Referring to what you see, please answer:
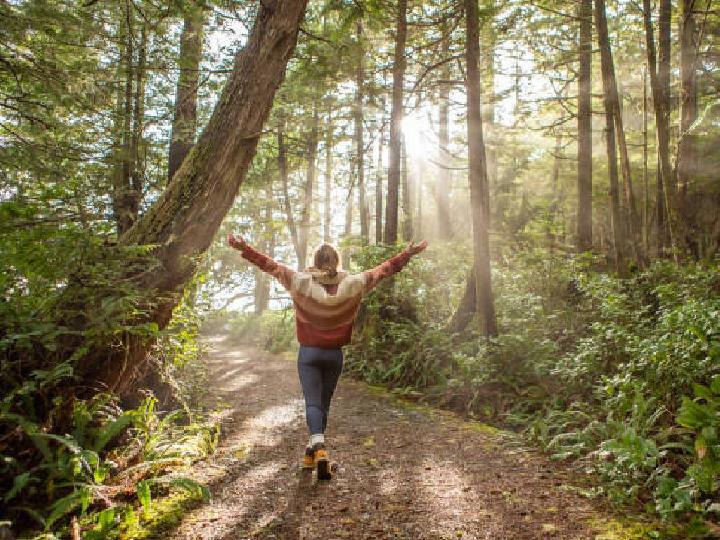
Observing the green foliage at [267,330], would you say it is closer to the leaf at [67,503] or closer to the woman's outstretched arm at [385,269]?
the woman's outstretched arm at [385,269]

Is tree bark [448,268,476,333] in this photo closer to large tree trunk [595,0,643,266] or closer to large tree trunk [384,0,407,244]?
large tree trunk [384,0,407,244]

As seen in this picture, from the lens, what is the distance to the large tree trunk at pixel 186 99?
825 cm

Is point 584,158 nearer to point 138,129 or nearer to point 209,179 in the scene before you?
point 138,129

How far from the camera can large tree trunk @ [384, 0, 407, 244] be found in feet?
37.7

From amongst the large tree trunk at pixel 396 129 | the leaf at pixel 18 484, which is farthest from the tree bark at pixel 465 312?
the leaf at pixel 18 484

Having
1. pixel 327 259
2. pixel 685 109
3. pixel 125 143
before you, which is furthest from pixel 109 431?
pixel 685 109

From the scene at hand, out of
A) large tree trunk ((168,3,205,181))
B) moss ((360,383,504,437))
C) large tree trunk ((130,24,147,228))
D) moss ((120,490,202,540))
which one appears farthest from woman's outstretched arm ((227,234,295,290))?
large tree trunk ((168,3,205,181))

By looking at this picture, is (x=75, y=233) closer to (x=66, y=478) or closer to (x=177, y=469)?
(x=66, y=478)

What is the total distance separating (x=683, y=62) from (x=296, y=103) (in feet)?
31.2

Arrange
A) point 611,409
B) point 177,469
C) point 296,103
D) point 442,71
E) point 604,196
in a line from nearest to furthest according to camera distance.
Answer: point 177,469 → point 611,409 → point 296,103 → point 442,71 → point 604,196

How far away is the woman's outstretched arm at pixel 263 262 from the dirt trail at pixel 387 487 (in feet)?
6.42

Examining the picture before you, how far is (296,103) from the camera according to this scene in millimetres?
13734

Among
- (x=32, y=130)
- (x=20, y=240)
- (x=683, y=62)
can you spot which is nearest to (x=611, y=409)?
(x=20, y=240)

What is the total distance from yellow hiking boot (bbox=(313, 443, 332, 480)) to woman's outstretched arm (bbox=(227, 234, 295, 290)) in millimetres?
1589
